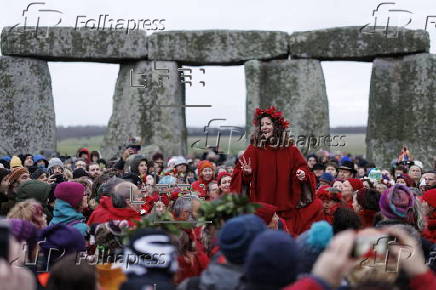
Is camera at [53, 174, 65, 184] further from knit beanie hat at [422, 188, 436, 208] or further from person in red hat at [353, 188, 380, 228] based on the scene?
knit beanie hat at [422, 188, 436, 208]

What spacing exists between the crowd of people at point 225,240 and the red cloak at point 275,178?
16 millimetres

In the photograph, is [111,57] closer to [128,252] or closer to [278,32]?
[278,32]

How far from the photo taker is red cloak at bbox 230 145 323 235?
357 inches

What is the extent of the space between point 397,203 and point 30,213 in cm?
278

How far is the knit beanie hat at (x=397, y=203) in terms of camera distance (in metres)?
6.14

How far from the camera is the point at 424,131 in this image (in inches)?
678

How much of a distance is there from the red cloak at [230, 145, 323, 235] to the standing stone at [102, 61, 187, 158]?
839 cm

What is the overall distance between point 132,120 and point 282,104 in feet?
10.9

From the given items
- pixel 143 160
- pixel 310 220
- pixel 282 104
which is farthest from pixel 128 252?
pixel 282 104

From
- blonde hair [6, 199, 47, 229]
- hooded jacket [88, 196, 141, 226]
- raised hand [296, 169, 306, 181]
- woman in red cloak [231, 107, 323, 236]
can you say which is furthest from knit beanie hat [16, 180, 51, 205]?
raised hand [296, 169, 306, 181]

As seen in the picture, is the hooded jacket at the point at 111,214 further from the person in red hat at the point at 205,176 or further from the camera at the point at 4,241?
the person in red hat at the point at 205,176

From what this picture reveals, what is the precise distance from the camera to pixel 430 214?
7.08 metres

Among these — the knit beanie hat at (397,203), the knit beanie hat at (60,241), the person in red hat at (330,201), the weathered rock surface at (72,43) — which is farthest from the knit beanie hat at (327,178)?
the weathered rock surface at (72,43)

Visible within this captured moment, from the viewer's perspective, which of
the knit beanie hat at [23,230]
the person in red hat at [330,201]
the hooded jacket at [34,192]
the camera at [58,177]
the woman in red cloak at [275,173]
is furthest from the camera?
the camera at [58,177]
